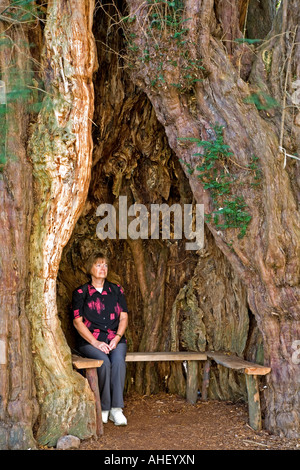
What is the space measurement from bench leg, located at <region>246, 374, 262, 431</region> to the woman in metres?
1.06

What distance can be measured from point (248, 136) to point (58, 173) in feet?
5.14

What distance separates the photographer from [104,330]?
462cm

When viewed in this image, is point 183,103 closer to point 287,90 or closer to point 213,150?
point 213,150

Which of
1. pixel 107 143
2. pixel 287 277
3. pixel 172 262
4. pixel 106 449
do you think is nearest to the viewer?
pixel 106 449

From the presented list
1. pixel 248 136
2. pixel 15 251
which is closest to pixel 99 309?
pixel 15 251

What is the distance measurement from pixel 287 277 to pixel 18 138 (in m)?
2.38

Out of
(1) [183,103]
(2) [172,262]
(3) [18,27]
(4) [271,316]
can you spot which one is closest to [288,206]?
(4) [271,316]

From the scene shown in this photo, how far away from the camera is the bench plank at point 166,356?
4867 millimetres

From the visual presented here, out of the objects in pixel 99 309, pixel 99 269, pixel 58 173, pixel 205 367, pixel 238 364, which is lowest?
pixel 205 367

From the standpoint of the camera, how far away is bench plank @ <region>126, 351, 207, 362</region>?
4867 millimetres

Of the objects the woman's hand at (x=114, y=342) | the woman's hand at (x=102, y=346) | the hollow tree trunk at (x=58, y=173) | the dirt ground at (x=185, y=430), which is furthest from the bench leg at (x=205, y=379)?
the hollow tree trunk at (x=58, y=173)

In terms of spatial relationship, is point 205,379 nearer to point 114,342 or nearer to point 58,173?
point 114,342

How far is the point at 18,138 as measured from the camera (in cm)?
398

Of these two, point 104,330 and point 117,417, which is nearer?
point 117,417
